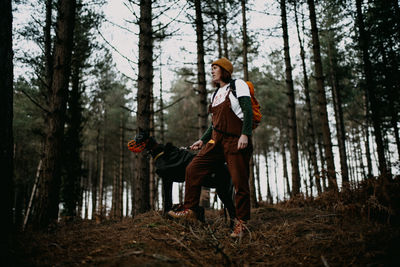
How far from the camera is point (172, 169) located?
3473 millimetres

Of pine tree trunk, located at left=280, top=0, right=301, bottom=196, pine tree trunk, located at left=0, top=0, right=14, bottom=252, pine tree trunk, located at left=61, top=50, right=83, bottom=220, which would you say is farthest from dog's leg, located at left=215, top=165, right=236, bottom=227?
pine tree trunk, located at left=61, top=50, right=83, bottom=220

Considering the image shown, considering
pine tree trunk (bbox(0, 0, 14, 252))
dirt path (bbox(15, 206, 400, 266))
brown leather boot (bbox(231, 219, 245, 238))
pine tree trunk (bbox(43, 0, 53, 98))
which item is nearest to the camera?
dirt path (bbox(15, 206, 400, 266))

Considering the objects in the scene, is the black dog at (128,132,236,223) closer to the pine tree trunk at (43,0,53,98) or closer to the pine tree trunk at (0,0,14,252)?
the pine tree trunk at (0,0,14,252)

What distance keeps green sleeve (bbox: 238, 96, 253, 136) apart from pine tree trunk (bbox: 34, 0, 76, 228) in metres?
3.08

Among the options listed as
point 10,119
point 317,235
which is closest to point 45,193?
point 10,119

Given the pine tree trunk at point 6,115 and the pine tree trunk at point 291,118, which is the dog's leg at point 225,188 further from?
the pine tree trunk at point 291,118

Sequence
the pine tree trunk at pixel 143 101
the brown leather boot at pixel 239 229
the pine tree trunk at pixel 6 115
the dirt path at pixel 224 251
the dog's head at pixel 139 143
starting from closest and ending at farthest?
the dirt path at pixel 224 251
the pine tree trunk at pixel 6 115
the brown leather boot at pixel 239 229
the dog's head at pixel 139 143
the pine tree trunk at pixel 143 101

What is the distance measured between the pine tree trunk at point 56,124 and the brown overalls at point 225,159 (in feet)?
7.25

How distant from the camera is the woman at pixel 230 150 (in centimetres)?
302

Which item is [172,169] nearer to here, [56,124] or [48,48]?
[56,124]

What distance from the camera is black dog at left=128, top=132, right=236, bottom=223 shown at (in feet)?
11.3

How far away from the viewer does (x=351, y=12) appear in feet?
35.7

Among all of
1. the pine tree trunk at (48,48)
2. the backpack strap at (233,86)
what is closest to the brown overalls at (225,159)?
the backpack strap at (233,86)

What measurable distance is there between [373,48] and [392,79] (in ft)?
7.91
